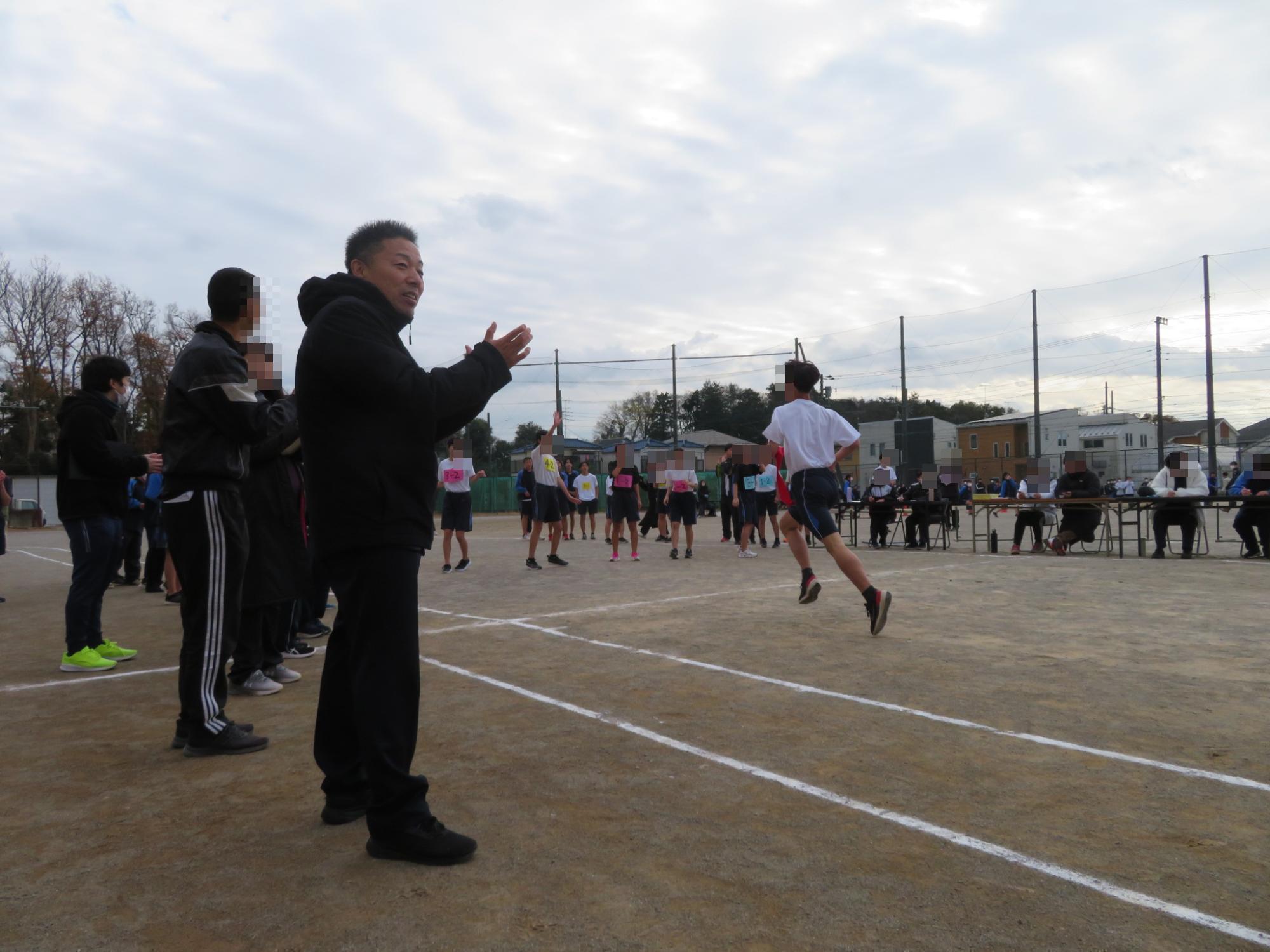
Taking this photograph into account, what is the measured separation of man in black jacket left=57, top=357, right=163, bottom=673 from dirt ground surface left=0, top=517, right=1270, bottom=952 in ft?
1.16

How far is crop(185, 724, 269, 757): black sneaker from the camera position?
365 cm

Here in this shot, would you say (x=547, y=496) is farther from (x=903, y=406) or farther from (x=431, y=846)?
(x=903, y=406)

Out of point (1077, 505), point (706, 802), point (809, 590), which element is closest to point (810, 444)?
point (809, 590)

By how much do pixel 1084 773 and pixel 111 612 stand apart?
8854 mm

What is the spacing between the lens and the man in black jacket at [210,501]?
3.72 meters

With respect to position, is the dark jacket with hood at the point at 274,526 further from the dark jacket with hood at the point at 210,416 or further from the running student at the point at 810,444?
the running student at the point at 810,444

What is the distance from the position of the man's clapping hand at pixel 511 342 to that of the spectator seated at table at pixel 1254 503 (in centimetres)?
1210

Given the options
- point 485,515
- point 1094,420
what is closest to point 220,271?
point 485,515

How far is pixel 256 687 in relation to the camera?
4.90 meters

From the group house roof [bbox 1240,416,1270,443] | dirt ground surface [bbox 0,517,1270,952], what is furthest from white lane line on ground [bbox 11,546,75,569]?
house roof [bbox 1240,416,1270,443]

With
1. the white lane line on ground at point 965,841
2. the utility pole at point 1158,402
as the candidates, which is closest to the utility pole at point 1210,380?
the utility pole at point 1158,402

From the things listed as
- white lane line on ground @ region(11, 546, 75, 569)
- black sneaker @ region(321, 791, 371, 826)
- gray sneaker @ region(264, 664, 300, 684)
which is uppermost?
black sneaker @ region(321, 791, 371, 826)

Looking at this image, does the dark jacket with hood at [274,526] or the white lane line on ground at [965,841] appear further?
the dark jacket with hood at [274,526]

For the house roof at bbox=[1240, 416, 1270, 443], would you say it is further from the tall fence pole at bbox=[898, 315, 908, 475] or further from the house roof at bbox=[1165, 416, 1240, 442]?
the tall fence pole at bbox=[898, 315, 908, 475]
